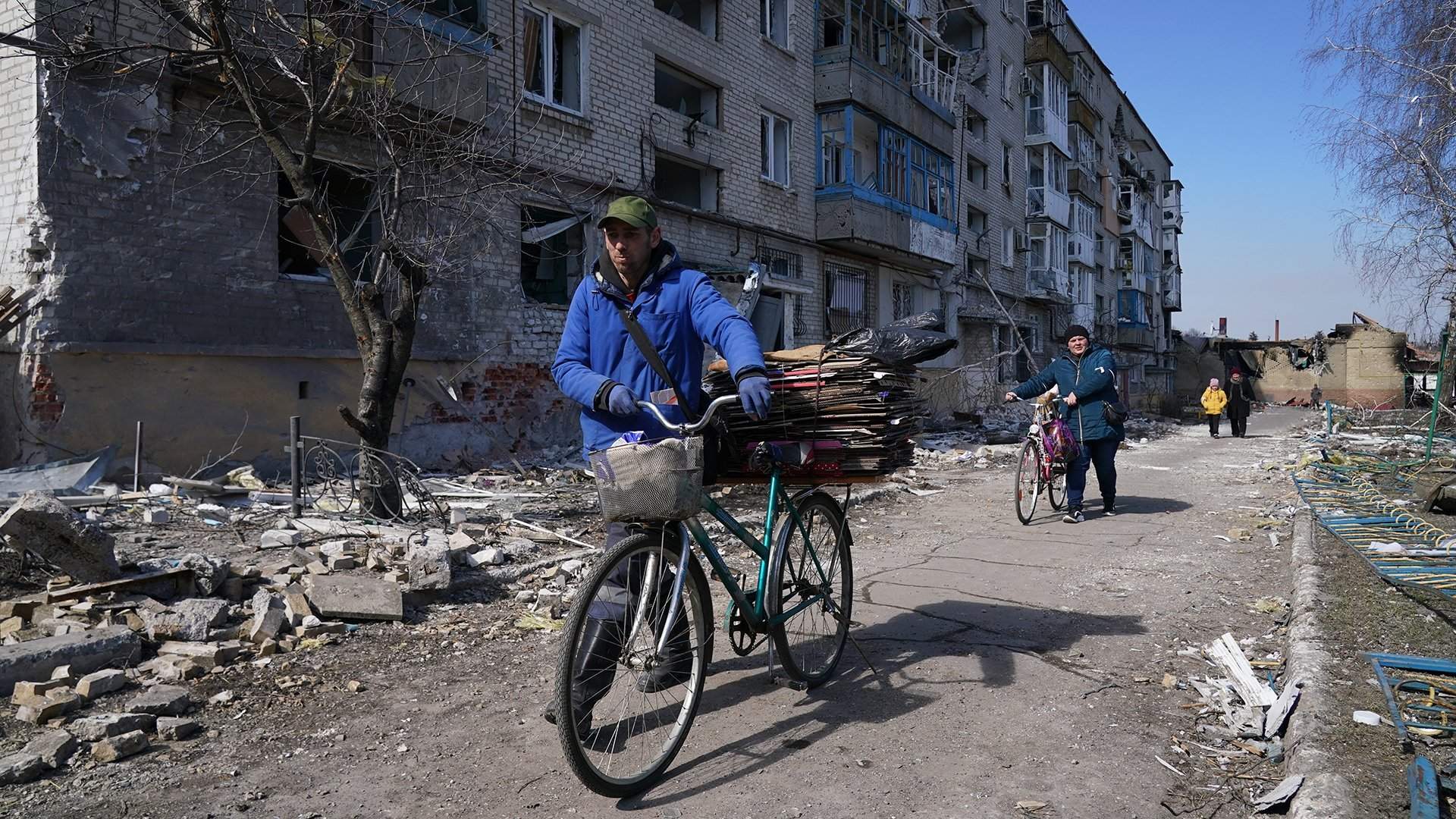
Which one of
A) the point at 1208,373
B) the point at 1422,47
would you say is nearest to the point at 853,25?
the point at 1422,47

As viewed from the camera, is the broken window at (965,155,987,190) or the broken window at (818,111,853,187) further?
the broken window at (965,155,987,190)

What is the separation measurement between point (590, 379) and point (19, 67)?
352 inches

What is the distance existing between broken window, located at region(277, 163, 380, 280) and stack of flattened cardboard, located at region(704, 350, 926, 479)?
756 centimetres

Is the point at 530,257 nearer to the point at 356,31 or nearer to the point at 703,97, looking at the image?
the point at 356,31

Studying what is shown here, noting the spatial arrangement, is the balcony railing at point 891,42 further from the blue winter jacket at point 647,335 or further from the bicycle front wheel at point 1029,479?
the blue winter jacket at point 647,335

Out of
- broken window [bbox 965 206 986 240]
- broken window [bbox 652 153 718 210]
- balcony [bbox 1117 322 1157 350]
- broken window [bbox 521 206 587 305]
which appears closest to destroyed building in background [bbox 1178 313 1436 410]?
balcony [bbox 1117 322 1157 350]

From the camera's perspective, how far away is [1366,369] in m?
49.2

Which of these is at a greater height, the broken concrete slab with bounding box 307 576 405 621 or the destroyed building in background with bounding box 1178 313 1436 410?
the destroyed building in background with bounding box 1178 313 1436 410

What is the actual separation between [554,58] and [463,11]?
2.37 meters

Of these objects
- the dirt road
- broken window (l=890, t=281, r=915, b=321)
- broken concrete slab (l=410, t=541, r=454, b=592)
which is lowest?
the dirt road

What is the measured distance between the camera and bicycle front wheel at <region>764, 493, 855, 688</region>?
12.4 feet

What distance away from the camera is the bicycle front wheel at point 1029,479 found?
8703 mm

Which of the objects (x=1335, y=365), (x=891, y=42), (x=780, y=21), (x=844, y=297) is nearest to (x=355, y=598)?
(x=844, y=297)

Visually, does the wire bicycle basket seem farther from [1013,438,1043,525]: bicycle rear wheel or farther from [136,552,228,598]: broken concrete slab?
[1013,438,1043,525]: bicycle rear wheel
